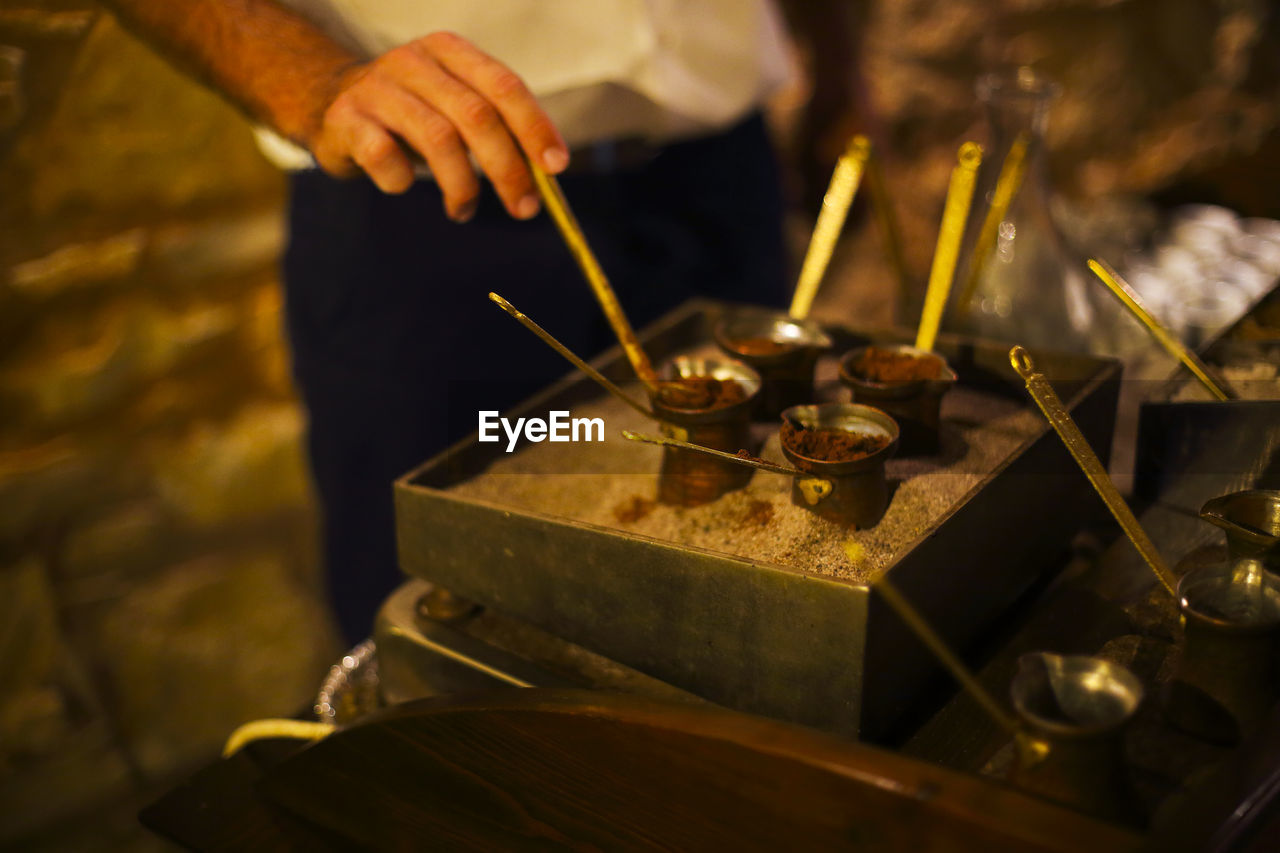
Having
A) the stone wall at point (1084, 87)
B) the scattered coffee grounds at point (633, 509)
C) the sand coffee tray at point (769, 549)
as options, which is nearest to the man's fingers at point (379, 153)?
the sand coffee tray at point (769, 549)

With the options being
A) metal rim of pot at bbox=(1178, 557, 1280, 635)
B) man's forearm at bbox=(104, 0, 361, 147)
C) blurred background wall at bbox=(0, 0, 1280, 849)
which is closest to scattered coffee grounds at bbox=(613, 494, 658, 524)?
metal rim of pot at bbox=(1178, 557, 1280, 635)

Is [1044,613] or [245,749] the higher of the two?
[1044,613]

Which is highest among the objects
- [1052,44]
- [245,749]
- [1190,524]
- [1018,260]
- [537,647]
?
[1052,44]

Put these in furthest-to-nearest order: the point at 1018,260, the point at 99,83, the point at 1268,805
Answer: the point at 99,83, the point at 1018,260, the point at 1268,805

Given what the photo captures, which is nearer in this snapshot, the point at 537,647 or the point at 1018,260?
the point at 537,647

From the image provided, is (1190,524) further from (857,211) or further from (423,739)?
(857,211)

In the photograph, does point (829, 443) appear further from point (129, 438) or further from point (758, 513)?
point (129, 438)

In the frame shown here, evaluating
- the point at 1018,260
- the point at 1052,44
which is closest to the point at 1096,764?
the point at 1018,260

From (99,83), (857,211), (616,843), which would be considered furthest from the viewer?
(857,211)
